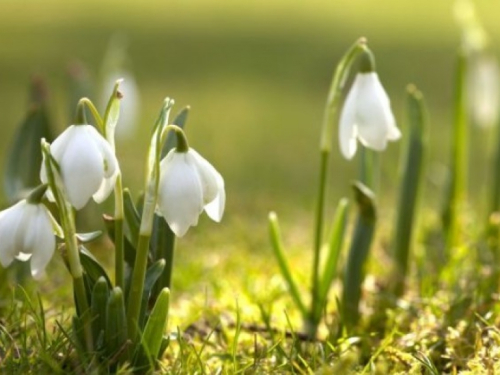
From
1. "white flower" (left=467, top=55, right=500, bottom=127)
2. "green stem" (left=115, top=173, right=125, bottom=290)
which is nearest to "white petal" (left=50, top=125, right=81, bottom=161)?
"green stem" (left=115, top=173, right=125, bottom=290)

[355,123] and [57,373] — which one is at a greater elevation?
[355,123]

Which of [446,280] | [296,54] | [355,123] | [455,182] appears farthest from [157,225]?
[296,54]

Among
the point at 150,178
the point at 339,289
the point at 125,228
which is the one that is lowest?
→ the point at 339,289

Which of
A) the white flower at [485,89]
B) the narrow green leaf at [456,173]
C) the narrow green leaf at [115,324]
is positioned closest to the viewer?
the narrow green leaf at [115,324]

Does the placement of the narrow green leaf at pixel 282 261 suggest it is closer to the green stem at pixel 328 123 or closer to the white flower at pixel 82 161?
the green stem at pixel 328 123

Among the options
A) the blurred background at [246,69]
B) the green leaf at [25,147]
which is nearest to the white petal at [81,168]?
the green leaf at [25,147]

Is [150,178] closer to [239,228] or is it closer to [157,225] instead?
[157,225]
